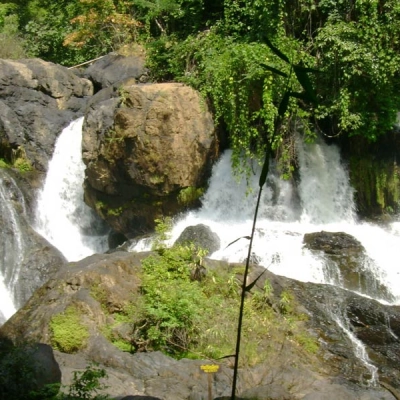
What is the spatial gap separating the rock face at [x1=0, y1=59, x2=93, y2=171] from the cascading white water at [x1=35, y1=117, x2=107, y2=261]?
1.28 feet

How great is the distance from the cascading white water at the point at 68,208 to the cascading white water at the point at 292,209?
223 centimetres

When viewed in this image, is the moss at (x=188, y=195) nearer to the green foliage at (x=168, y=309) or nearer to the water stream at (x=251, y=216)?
the water stream at (x=251, y=216)

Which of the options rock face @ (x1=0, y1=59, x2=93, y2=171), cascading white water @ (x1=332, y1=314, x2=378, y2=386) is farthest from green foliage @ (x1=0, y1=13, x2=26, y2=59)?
cascading white water @ (x1=332, y1=314, x2=378, y2=386)

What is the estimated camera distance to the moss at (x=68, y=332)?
791 cm

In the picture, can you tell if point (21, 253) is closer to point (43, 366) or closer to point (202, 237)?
point (202, 237)

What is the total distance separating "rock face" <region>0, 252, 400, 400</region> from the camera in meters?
7.20

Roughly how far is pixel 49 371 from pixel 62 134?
34.9 feet

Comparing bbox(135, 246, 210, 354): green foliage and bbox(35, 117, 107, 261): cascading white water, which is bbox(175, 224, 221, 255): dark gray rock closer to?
bbox(135, 246, 210, 354): green foliage

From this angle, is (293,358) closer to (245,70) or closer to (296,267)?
(296,267)

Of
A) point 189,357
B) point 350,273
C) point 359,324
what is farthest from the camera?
point 350,273

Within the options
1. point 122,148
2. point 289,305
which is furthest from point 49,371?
point 122,148

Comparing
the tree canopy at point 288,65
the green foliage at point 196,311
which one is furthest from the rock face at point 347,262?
the tree canopy at point 288,65

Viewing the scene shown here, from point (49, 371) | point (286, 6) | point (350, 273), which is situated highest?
point (286, 6)

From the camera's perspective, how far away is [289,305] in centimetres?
959
